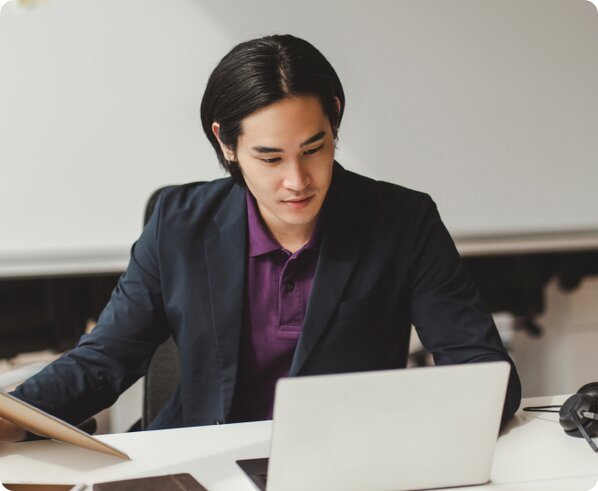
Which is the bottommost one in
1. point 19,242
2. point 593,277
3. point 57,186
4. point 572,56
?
point 593,277

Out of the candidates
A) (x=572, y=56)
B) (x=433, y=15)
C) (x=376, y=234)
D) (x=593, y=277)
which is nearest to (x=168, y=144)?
(x=433, y=15)

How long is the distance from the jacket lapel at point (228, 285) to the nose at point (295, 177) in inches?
9.1

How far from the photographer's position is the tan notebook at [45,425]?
1.17 meters

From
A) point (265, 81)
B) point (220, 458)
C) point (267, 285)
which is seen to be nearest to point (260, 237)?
point (267, 285)

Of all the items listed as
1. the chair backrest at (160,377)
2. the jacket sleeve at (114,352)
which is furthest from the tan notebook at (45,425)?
the chair backrest at (160,377)

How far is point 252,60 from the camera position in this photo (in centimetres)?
144

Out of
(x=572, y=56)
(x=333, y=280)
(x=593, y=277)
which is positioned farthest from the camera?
(x=593, y=277)

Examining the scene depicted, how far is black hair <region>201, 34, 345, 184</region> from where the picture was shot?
1416mm

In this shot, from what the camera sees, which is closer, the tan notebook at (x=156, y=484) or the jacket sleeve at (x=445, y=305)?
the tan notebook at (x=156, y=484)

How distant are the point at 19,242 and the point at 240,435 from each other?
1.45 m

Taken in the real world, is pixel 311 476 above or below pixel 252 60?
below

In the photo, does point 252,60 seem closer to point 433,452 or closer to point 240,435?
point 240,435

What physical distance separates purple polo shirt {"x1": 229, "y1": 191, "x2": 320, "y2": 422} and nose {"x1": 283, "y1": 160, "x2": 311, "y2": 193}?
0.20m

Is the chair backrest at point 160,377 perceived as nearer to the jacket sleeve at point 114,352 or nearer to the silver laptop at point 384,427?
the jacket sleeve at point 114,352
